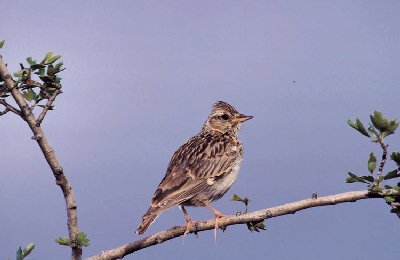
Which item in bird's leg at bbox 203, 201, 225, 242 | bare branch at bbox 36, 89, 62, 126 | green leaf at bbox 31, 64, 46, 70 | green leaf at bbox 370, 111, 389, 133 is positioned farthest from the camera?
bird's leg at bbox 203, 201, 225, 242

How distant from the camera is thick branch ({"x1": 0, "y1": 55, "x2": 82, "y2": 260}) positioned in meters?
6.30

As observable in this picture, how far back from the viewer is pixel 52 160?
6297mm

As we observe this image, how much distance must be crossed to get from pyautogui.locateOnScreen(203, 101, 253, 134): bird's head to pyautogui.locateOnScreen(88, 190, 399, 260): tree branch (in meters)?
4.87

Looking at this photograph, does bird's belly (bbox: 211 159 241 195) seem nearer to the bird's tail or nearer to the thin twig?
the bird's tail

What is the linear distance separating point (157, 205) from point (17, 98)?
125 inches

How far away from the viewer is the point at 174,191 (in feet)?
30.7

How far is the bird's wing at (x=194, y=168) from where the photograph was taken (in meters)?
9.27

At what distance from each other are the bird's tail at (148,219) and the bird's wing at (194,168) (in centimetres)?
15

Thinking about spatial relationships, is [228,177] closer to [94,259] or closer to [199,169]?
[199,169]

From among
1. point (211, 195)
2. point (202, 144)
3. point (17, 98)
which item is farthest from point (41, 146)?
point (202, 144)

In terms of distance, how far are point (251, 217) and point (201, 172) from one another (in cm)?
349

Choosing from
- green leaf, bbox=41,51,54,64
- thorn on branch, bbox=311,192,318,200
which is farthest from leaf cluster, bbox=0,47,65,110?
thorn on branch, bbox=311,192,318,200

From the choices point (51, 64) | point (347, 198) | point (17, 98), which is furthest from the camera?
point (51, 64)

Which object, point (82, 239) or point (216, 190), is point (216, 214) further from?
point (82, 239)
